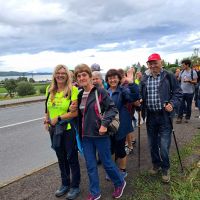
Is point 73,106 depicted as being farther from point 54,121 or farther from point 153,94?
point 153,94

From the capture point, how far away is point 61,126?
3.76 meters

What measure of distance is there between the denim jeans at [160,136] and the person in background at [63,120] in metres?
1.29

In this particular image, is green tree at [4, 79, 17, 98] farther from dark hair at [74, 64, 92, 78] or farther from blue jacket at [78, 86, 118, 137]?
blue jacket at [78, 86, 118, 137]

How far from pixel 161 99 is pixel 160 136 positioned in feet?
1.98

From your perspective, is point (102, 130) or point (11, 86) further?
point (11, 86)

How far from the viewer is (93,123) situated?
3.60 metres

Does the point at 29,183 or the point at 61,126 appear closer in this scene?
the point at 61,126

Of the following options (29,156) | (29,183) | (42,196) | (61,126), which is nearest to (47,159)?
(29,156)

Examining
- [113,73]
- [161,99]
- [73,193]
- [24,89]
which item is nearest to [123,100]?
[113,73]

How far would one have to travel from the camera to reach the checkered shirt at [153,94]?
166 inches

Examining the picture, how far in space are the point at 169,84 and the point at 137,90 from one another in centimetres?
49

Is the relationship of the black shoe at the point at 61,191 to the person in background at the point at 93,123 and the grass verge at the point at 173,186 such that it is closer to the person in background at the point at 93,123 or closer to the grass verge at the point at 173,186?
the person in background at the point at 93,123

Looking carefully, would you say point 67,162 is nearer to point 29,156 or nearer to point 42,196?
point 42,196

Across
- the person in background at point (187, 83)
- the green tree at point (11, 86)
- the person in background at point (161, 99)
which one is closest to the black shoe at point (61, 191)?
the person in background at point (161, 99)
